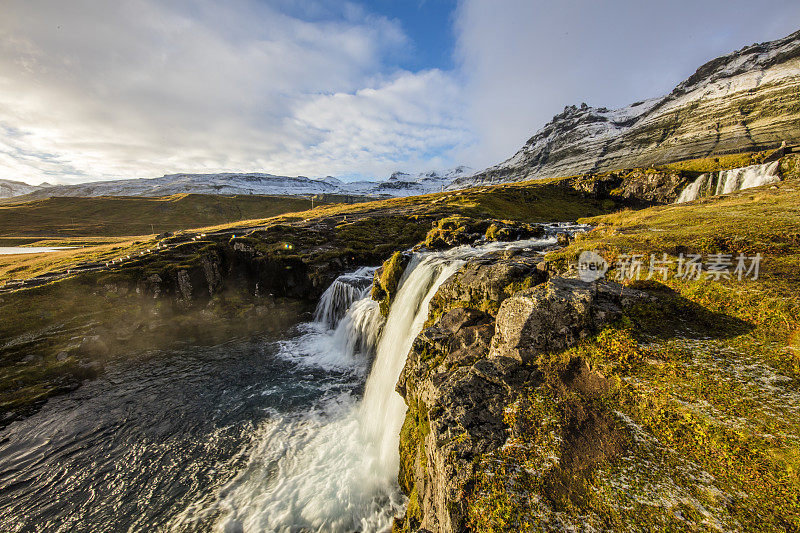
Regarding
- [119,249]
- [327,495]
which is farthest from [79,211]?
[327,495]

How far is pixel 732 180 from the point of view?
44.0 meters

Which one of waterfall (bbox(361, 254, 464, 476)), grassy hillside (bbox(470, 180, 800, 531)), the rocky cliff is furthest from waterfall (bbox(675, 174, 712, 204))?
grassy hillside (bbox(470, 180, 800, 531))

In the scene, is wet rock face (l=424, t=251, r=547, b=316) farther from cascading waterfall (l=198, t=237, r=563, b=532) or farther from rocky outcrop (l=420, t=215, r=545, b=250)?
rocky outcrop (l=420, t=215, r=545, b=250)

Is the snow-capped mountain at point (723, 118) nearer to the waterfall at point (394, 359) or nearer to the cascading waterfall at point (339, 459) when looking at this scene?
the waterfall at point (394, 359)

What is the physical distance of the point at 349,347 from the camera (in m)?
23.0

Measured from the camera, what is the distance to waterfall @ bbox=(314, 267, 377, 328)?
28203 mm

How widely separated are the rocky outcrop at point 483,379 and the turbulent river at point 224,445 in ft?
10.9

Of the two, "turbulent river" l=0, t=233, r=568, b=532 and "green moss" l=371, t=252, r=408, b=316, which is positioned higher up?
"green moss" l=371, t=252, r=408, b=316

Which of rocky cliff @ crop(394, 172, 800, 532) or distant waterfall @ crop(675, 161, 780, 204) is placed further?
distant waterfall @ crop(675, 161, 780, 204)

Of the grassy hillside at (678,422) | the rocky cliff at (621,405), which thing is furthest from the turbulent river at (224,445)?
the grassy hillside at (678,422)

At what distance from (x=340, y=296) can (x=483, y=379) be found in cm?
2312

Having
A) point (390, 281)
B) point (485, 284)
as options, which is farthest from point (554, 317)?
point (390, 281)

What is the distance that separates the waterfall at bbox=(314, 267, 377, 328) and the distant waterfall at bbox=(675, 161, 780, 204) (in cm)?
4105

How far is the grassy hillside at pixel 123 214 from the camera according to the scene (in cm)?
10224
